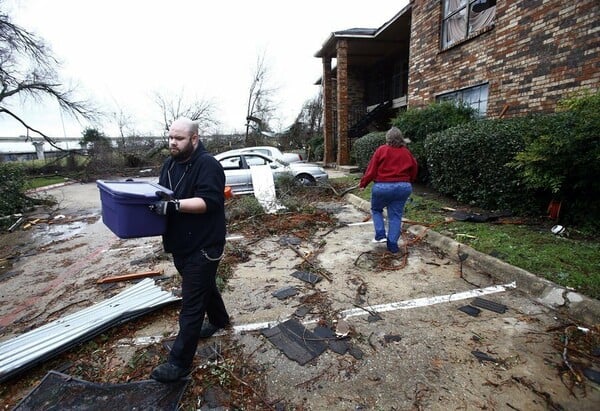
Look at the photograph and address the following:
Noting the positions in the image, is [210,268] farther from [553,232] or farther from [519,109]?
[519,109]

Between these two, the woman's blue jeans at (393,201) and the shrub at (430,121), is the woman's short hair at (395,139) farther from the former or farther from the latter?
the shrub at (430,121)

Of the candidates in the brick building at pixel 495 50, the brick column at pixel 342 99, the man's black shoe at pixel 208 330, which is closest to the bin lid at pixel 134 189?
the man's black shoe at pixel 208 330

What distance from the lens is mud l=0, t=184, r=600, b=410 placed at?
2010 millimetres

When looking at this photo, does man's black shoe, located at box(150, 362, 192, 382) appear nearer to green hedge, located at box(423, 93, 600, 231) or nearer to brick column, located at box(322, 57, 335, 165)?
green hedge, located at box(423, 93, 600, 231)

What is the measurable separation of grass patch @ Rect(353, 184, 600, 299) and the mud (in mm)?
383

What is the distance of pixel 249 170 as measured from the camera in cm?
870

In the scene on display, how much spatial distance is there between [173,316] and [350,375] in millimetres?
1866

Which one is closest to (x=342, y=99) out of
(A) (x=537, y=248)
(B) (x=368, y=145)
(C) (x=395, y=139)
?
(B) (x=368, y=145)

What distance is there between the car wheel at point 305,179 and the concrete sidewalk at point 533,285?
4.90 m

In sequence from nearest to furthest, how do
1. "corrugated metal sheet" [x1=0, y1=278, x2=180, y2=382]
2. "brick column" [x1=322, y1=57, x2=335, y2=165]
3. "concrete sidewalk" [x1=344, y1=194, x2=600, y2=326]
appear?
"corrugated metal sheet" [x1=0, y1=278, x2=180, y2=382] → "concrete sidewalk" [x1=344, y1=194, x2=600, y2=326] → "brick column" [x1=322, y1=57, x2=335, y2=165]

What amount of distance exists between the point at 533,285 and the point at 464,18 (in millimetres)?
8315

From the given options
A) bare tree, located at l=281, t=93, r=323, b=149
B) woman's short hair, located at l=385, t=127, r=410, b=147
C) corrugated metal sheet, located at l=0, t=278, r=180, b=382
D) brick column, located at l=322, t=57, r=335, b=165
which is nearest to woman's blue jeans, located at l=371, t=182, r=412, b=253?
woman's short hair, located at l=385, t=127, r=410, b=147

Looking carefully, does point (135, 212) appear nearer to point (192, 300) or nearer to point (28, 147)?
point (192, 300)

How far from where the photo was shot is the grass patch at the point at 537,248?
3.05m
